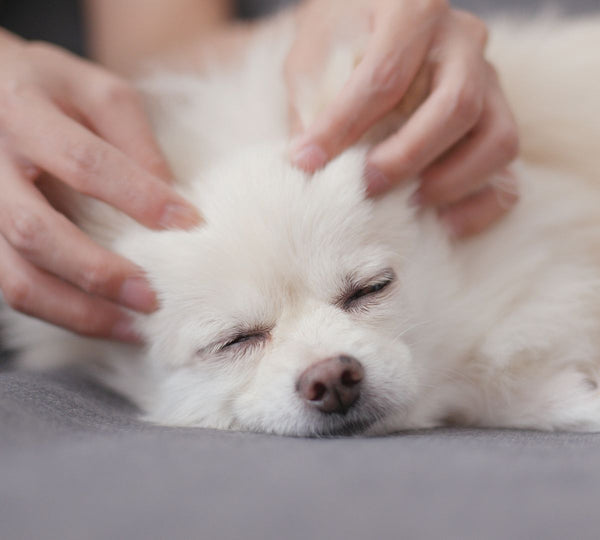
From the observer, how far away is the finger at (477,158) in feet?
3.79

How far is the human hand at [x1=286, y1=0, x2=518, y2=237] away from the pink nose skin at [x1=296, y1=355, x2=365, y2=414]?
1.06 feet

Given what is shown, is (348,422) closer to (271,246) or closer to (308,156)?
(271,246)

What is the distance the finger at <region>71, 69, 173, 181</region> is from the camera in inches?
44.9

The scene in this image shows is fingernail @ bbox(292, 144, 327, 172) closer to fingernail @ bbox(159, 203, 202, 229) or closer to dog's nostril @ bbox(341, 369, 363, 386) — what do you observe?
fingernail @ bbox(159, 203, 202, 229)

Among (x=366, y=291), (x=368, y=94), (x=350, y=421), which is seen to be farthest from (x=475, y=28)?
(x=350, y=421)

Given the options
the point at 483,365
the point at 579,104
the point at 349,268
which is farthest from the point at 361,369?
the point at 579,104

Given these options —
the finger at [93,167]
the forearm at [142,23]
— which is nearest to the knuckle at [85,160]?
the finger at [93,167]

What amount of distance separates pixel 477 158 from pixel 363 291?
0.34m

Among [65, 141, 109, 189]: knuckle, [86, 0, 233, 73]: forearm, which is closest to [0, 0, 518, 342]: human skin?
[65, 141, 109, 189]: knuckle

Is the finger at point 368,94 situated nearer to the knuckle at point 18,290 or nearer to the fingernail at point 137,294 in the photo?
the fingernail at point 137,294

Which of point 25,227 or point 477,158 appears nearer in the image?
point 25,227

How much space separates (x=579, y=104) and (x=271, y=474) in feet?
3.84

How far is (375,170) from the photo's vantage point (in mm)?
1090

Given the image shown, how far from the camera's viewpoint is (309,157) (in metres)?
1.07
